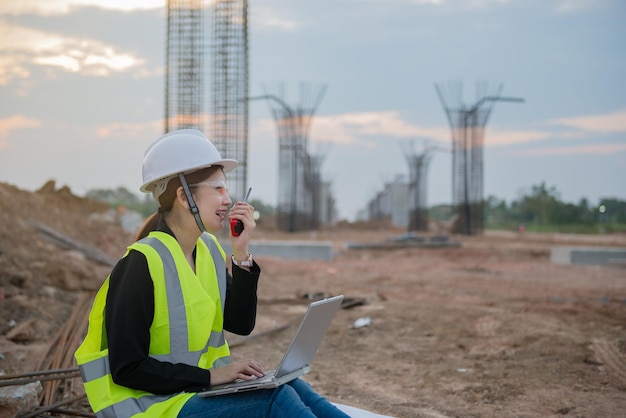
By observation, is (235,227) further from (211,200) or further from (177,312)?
(177,312)

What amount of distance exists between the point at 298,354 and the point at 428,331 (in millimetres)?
4988

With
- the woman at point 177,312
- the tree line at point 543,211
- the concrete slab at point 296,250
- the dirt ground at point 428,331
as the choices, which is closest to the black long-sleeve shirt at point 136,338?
the woman at point 177,312

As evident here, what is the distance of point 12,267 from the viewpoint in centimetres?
Result: 838

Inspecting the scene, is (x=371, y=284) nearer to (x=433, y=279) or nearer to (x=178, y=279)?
(x=433, y=279)

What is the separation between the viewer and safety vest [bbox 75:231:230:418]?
6.73 ft

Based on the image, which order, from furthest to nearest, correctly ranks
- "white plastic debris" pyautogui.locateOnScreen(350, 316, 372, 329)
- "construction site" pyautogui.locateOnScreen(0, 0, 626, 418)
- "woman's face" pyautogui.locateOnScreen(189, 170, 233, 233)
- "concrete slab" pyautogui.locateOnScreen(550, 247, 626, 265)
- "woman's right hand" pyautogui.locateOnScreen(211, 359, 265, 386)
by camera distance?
1. "concrete slab" pyautogui.locateOnScreen(550, 247, 626, 265)
2. "white plastic debris" pyautogui.locateOnScreen(350, 316, 372, 329)
3. "construction site" pyautogui.locateOnScreen(0, 0, 626, 418)
4. "woman's face" pyautogui.locateOnScreen(189, 170, 233, 233)
5. "woman's right hand" pyautogui.locateOnScreen(211, 359, 265, 386)

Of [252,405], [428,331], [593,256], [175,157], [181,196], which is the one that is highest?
[175,157]

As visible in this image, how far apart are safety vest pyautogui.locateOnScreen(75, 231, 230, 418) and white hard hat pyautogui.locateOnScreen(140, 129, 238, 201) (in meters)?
0.19

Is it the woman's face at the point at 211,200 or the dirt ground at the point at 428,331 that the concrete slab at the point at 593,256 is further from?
the woman's face at the point at 211,200

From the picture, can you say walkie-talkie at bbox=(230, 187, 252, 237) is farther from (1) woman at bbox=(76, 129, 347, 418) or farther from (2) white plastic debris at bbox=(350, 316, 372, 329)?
(2) white plastic debris at bbox=(350, 316, 372, 329)

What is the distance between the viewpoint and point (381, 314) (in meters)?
7.80

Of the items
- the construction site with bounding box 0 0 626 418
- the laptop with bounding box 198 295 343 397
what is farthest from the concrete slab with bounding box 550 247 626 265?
the laptop with bounding box 198 295 343 397

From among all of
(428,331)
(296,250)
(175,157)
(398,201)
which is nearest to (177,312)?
(175,157)

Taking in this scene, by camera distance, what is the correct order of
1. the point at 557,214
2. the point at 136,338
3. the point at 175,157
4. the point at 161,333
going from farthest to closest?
the point at 557,214, the point at 175,157, the point at 161,333, the point at 136,338
